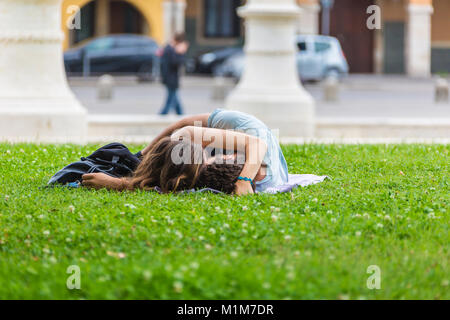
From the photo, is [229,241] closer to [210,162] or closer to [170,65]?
[210,162]

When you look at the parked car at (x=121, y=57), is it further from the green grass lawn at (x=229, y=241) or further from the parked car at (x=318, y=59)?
the green grass lawn at (x=229, y=241)

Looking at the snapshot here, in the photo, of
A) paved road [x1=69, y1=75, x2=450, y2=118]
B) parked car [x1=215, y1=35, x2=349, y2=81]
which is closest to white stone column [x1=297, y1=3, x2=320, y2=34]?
paved road [x1=69, y1=75, x2=450, y2=118]

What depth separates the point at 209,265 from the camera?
450 cm

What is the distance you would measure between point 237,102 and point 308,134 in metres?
1.12

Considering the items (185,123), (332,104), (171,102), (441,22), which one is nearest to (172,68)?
(171,102)

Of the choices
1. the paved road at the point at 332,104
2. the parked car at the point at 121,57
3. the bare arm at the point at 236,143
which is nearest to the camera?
the bare arm at the point at 236,143

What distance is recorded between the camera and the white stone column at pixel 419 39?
3441cm

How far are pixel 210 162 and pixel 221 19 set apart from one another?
29.7 m

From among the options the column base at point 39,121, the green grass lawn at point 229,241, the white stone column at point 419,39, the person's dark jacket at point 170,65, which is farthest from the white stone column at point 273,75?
the white stone column at point 419,39

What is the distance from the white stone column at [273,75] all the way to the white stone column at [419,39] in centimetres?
2357

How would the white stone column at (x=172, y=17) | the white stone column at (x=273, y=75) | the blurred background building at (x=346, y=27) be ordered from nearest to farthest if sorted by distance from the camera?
1. the white stone column at (x=273, y=75)
2. the white stone column at (x=172, y=17)
3. the blurred background building at (x=346, y=27)

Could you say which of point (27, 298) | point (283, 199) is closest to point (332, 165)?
point (283, 199)

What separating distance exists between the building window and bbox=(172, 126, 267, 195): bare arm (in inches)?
1151

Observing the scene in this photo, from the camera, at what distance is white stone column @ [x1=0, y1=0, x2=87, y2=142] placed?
35.1ft
